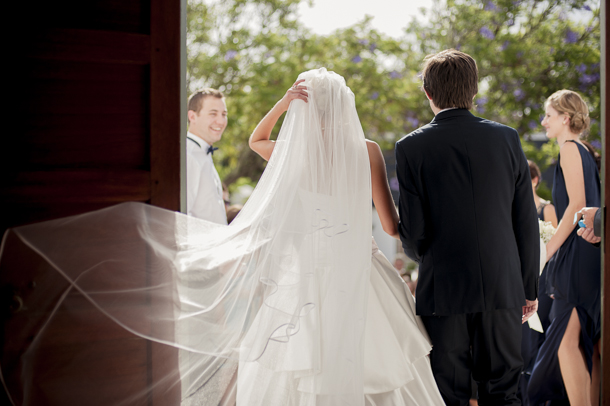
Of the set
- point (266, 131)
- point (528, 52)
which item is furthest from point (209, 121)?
point (528, 52)

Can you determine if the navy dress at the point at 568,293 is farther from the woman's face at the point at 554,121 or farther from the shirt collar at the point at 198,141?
the shirt collar at the point at 198,141

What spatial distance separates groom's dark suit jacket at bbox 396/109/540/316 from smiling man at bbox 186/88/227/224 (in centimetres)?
168

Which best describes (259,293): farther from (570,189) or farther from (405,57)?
(405,57)

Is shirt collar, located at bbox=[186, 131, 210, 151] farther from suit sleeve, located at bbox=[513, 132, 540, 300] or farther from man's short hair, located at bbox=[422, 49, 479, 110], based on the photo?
suit sleeve, located at bbox=[513, 132, 540, 300]

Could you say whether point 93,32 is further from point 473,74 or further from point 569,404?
point 569,404

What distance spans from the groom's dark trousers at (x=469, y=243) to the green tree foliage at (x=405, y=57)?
5492mm

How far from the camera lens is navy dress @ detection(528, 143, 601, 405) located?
313cm

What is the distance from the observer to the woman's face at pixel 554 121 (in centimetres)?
336

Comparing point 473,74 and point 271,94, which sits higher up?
point 271,94

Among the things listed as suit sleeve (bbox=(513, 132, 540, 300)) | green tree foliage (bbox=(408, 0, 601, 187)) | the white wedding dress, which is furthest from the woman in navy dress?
green tree foliage (bbox=(408, 0, 601, 187))

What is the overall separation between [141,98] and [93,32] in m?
0.27

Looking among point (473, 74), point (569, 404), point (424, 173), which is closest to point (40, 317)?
point (424, 173)

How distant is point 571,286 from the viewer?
10.4ft

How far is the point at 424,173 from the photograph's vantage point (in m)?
2.19
